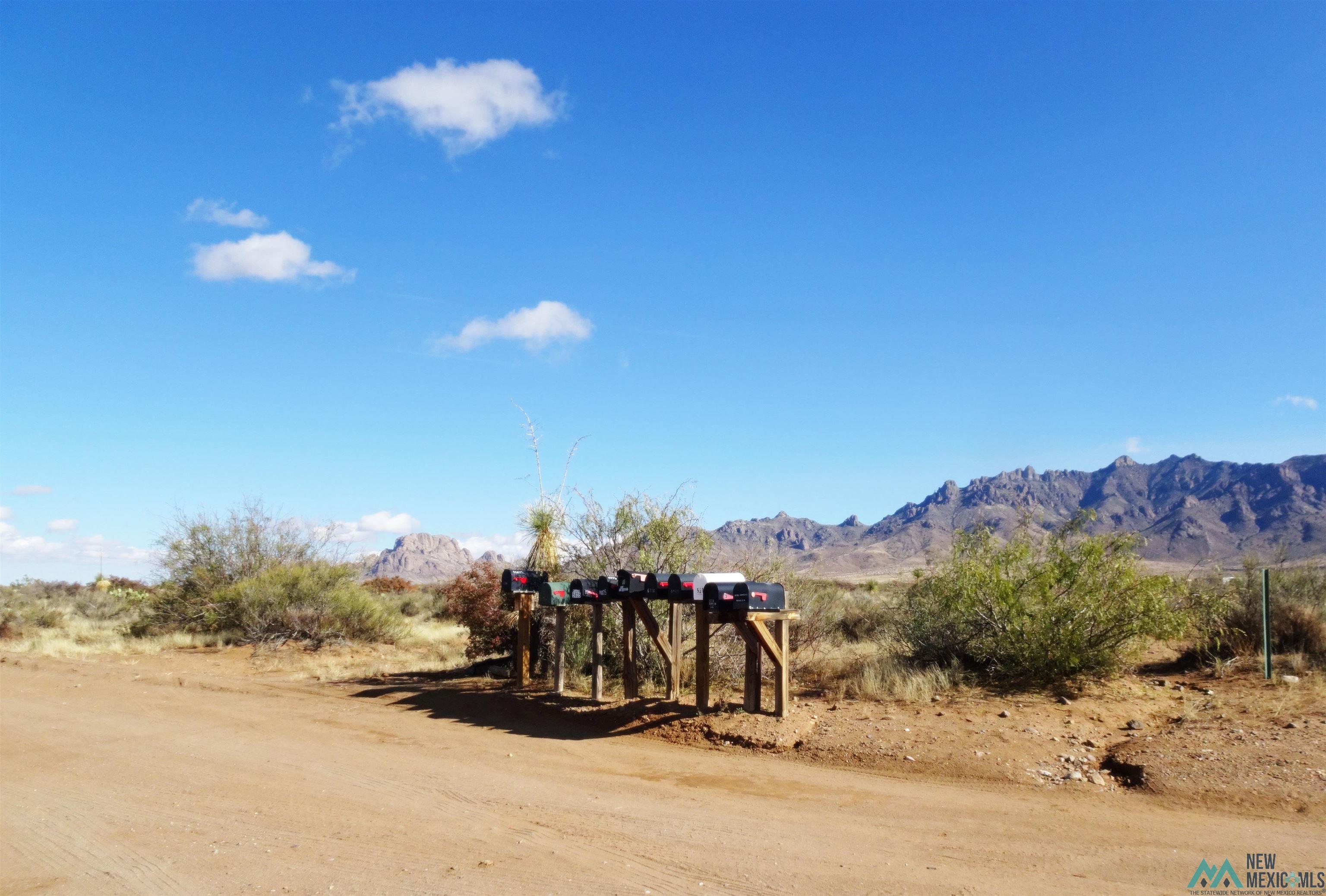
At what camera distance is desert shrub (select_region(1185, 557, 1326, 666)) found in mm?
13352

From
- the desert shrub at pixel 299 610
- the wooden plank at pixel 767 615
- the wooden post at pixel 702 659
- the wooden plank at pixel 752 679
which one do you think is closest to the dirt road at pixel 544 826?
the wooden post at pixel 702 659

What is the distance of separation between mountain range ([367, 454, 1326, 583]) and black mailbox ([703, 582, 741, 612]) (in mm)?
50595

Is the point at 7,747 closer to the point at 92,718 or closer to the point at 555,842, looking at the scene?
the point at 92,718

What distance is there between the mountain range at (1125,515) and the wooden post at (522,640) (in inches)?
1815

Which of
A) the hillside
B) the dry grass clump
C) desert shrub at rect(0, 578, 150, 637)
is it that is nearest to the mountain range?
the hillside

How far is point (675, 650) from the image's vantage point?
12922 millimetres

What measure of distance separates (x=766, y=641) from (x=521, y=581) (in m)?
5.78

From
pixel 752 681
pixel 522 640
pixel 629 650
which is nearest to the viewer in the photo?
pixel 752 681

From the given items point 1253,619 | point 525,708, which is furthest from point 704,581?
point 1253,619

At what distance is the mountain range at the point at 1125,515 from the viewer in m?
86.1

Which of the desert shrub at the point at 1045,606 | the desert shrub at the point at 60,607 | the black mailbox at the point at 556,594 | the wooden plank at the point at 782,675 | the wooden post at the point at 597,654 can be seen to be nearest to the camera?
the wooden plank at the point at 782,675

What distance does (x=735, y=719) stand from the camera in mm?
11273

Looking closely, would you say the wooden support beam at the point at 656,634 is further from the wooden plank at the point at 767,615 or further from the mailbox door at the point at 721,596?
the wooden plank at the point at 767,615

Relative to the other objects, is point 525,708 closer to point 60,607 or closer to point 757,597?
point 757,597
